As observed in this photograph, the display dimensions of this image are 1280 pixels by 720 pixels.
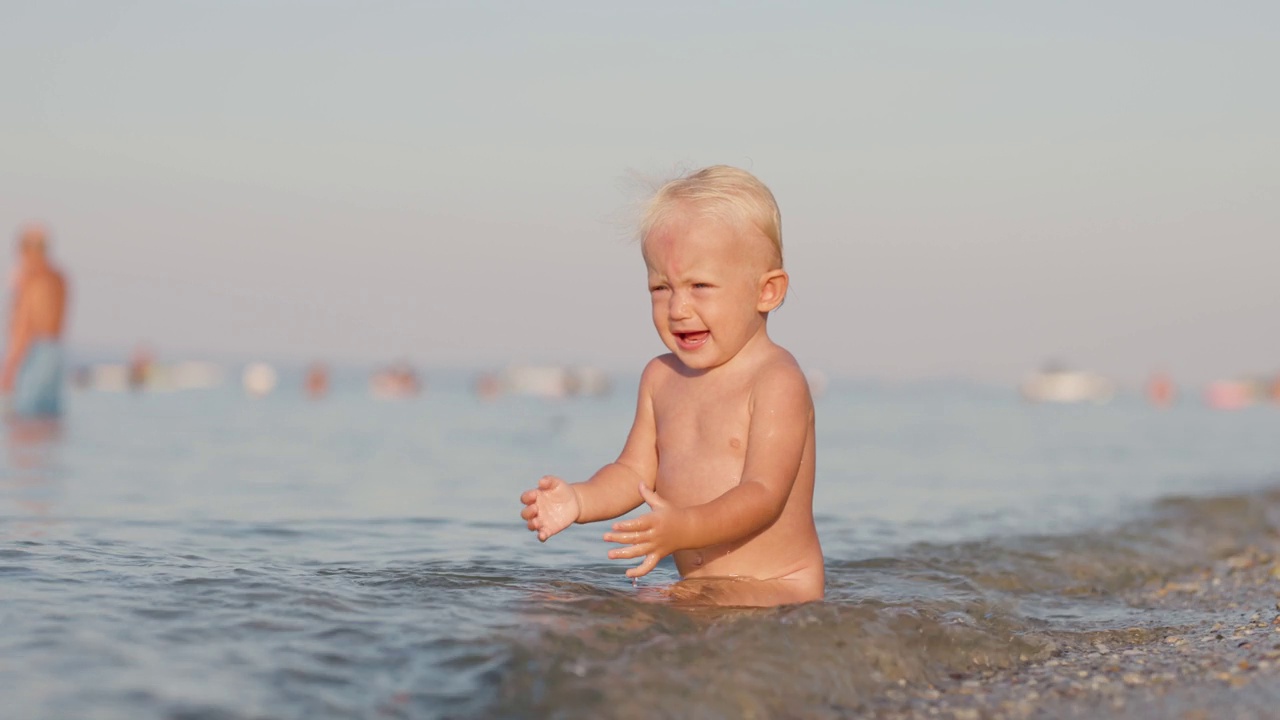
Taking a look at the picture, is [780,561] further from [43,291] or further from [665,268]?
[43,291]

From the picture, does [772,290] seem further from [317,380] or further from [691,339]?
[317,380]

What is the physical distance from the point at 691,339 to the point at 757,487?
1.90ft

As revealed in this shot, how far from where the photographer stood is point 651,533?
3.44m

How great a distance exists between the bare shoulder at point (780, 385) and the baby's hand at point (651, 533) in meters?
0.61

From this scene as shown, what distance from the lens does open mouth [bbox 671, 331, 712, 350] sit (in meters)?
4.04

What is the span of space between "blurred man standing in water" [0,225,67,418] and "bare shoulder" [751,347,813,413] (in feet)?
50.0

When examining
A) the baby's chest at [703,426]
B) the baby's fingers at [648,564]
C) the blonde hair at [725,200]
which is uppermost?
the blonde hair at [725,200]

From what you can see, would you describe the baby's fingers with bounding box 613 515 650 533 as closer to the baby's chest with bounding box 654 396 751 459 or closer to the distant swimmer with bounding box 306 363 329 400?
the baby's chest with bounding box 654 396 751 459

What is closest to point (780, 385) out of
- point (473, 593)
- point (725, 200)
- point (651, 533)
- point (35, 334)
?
point (725, 200)

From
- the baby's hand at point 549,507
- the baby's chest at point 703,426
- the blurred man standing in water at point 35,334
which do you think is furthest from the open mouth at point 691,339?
the blurred man standing in water at point 35,334

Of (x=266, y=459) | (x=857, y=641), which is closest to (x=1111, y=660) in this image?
(x=857, y=641)

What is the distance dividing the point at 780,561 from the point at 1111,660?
45.2 inches

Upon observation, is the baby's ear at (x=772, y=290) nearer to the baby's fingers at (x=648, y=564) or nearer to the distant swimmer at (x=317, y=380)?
the baby's fingers at (x=648, y=564)

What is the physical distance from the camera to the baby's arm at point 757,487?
351 cm
